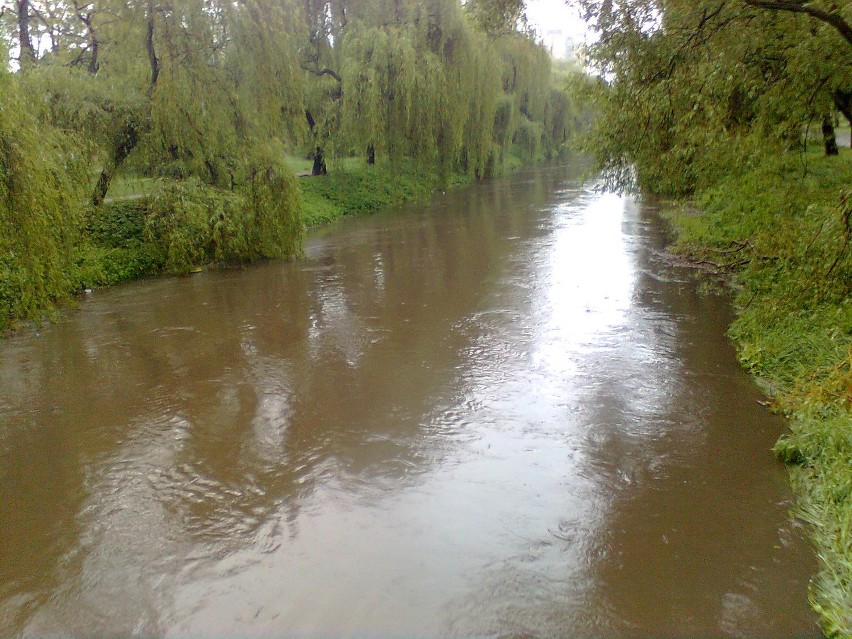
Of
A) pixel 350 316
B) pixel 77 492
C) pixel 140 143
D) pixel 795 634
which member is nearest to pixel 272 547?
pixel 77 492

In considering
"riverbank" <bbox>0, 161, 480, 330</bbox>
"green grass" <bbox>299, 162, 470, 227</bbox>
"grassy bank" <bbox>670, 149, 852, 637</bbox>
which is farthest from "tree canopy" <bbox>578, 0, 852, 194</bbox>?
"green grass" <bbox>299, 162, 470, 227</bbox>

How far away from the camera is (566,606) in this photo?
438 centimetres

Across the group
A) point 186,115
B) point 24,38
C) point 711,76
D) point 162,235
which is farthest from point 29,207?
point 24,38

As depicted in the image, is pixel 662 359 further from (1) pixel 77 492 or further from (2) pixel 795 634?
(1) pixel 77 492

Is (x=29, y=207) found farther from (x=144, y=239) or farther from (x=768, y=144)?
(x=768, y=144)

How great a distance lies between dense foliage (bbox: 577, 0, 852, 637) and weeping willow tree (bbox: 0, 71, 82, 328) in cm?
739

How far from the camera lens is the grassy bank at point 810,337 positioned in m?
4.76

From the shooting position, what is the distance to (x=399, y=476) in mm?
6086

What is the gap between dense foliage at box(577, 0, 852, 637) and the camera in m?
6.29

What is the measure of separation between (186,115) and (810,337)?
42.2 feet

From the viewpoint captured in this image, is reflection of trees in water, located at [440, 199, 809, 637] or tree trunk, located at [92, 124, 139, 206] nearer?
reflection of trees in water, located at [440, 199, 809, 637]

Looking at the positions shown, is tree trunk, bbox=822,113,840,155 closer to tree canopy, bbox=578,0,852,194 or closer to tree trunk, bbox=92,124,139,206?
tree canopy, bbox=578,0,852,194

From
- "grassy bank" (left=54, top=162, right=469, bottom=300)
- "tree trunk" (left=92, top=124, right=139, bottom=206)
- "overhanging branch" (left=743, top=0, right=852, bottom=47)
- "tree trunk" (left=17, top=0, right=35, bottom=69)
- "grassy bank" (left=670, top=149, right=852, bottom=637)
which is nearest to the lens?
"grassy bank" (left=670, top=149, right=852, bottom=637)

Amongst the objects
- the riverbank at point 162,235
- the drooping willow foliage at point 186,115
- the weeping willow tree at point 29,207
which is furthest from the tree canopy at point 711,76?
the riverbank at point 162,235
